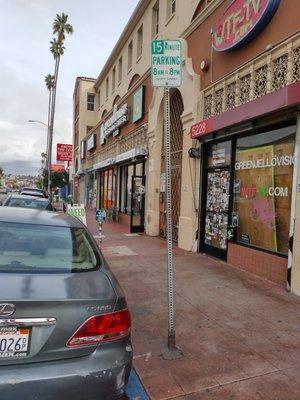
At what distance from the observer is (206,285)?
271 inches

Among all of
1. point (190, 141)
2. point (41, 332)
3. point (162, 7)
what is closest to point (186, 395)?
point (41, 332)

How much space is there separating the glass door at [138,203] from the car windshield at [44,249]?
10.7m

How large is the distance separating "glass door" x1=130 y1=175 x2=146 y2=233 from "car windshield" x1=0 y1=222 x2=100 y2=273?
10.7 m

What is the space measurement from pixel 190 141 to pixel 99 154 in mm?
16118

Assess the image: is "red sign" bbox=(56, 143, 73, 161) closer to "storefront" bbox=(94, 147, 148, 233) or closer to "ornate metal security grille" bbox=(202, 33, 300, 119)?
"storefront" bbox=(94, 147, 148, 233)

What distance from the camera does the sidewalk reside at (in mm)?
3496

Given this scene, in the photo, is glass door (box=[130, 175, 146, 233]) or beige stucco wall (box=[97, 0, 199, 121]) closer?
beige stucco wall (box=[97, 0, 199, 121])

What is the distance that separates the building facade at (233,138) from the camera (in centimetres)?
683

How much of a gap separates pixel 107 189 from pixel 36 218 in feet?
65.8

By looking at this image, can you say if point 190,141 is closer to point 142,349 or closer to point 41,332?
point 142,349

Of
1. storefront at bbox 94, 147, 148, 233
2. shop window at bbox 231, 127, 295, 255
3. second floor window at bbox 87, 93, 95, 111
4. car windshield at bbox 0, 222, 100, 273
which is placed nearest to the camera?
car windshield at bbox 0, 222, 100, 273

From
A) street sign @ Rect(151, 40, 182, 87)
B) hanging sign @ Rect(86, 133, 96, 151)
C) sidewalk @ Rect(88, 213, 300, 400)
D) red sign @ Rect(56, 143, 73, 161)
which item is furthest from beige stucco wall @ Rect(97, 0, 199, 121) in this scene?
red sign @ Rect(56, 143, 73, 161)

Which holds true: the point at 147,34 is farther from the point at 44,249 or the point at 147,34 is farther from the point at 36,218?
the point at 44,249

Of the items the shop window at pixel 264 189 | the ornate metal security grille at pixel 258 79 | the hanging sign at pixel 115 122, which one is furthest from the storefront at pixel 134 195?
the shop window at pixel 264 189
